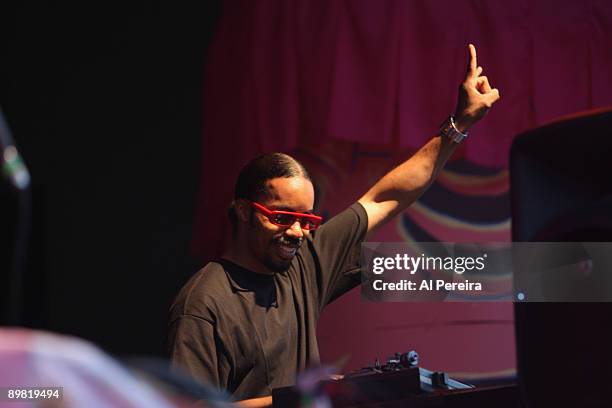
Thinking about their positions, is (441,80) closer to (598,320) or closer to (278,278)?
(278,278)

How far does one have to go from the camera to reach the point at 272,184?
130 centimetres

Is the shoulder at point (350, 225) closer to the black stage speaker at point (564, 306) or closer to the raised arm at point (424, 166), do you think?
the raised arm at point (424, 166)

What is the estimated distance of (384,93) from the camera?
2061mm

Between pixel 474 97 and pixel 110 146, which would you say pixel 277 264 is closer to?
pixel 474 97

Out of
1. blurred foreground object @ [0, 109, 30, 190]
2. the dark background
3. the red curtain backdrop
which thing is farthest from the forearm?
the dark background

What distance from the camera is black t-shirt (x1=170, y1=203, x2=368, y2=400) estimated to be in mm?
1138

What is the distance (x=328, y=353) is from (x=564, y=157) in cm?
175

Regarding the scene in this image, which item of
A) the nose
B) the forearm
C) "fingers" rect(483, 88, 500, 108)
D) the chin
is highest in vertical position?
"fingers" rect(483, 88, 500, 108)

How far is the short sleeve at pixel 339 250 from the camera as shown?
4.66 ft

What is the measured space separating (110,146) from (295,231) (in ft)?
5.29

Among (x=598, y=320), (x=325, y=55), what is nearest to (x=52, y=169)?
(x=325, y=55)

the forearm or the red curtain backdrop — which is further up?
the red curtain backdrop

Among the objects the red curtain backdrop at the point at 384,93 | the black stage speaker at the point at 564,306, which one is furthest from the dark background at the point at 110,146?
the black stage speaker at the point at 564,306

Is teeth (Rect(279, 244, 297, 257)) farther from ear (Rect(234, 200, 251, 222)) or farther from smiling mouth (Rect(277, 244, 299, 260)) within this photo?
ear (Rect(234, 200, 251, 222))
